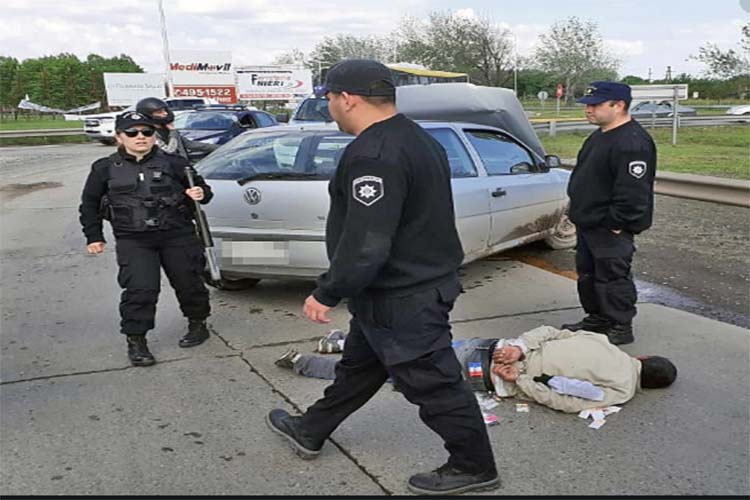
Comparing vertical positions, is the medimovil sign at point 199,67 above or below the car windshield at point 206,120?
above

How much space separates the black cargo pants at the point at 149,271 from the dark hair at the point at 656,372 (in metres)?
2.71

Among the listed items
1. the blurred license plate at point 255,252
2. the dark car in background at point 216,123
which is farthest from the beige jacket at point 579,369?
the dark car in background at point 216,123

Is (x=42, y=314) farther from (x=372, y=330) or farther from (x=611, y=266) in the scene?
(x=611, y=266)

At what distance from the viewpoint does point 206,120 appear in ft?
53.4

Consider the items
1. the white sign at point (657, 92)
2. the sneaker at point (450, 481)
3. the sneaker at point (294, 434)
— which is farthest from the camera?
the white sign at point (657, 92)

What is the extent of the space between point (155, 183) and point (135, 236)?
0.34 m

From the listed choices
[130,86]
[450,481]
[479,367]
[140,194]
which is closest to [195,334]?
[140,194]

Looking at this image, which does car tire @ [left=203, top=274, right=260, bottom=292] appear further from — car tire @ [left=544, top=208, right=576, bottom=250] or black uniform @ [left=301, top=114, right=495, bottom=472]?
black uniform @ [left=301, top=114, right=495, bottom=472]

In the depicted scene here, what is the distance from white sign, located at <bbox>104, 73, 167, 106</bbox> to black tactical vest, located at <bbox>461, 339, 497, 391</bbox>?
3803cm

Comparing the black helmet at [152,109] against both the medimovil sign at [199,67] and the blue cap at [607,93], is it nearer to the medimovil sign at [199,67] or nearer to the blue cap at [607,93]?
the blue cap at [607,93]

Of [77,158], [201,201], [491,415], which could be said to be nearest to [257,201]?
[201,201]

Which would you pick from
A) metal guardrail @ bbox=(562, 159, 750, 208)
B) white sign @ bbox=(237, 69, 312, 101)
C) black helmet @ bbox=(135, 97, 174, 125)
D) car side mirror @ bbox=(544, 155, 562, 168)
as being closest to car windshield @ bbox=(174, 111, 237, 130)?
metal guardrail @ bbox=(562, 159, 750, 208)

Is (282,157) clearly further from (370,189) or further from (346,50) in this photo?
(346,50)

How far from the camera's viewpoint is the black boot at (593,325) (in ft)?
15.3
